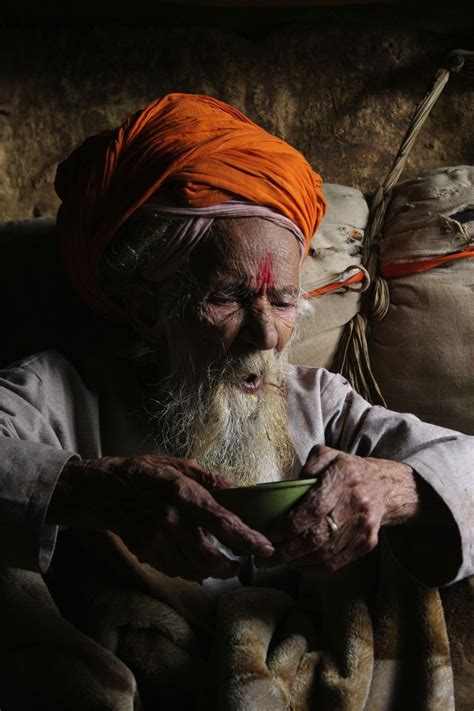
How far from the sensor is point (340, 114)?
2.76 meters

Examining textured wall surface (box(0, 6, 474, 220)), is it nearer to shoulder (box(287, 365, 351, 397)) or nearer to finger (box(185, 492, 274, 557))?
shoulder (box(287, 365, 351, 397))

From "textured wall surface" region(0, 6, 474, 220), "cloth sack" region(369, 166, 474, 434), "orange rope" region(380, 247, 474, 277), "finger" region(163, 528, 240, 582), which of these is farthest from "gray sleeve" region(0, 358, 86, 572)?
"textured wall surface" region(0, 6, 474, 220)

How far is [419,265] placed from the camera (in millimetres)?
2186

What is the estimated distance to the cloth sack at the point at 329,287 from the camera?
216 cm

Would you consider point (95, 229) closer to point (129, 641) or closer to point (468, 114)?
point (129, 641)

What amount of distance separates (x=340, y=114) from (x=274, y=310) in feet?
4.15

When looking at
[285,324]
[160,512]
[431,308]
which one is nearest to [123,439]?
[285,324]

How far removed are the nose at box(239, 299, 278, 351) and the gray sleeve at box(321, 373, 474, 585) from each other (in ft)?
0.99

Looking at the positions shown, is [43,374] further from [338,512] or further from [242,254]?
[338,512]

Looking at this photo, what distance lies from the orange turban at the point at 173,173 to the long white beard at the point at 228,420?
0.31 meters

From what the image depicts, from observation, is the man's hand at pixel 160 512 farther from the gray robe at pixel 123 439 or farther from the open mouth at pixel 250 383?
the open mouth at pixel 250 383

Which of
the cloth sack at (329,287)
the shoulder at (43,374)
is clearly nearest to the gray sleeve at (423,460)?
the cloth sack at (329,287)

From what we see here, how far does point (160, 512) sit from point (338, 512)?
0.28 m

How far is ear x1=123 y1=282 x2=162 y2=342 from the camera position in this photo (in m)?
1.81
